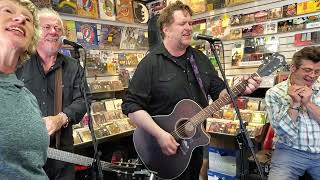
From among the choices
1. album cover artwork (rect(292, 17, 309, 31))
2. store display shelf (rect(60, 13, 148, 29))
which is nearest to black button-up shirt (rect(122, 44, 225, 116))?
album cover artwork (rect(292, 17, 309, 31))

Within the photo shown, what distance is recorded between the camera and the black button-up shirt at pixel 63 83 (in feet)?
5.87

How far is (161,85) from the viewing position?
195 centimetres

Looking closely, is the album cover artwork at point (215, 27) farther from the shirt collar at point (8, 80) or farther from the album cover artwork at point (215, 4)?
the shirt collar at point (8, 80)

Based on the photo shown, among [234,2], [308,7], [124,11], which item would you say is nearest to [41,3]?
[124,11]

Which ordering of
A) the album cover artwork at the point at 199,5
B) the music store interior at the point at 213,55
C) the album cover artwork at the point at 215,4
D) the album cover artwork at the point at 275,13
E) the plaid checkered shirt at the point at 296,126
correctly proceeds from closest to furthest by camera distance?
the plaid checkered shirt at the point at 296,126 < the music store interior at the point at 213,55 < the album cover artwork at the point at 275,13 < the album cover artwork at the point at 215,4 < the album cover artwork at the point at 199,5

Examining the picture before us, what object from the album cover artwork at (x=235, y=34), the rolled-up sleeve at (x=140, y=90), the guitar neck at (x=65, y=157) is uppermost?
the album cover artwork at (x=235, y=34)

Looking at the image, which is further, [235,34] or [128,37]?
[128,37]

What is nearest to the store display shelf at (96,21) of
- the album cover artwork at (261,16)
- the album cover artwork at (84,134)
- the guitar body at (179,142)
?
the album cover artwork at (84,134)

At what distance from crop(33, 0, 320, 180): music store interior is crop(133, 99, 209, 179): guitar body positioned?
708mm

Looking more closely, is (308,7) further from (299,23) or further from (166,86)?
(166,86)

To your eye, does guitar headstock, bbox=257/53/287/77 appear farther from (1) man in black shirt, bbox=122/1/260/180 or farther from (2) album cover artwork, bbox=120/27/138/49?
(2) album cover artwork, bbox=120/27/138/49

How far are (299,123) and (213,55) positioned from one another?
131cm

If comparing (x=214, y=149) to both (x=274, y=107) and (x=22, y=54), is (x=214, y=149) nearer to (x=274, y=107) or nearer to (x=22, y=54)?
(x=274, y=107)

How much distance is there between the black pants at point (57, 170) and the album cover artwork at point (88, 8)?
2100 mm
